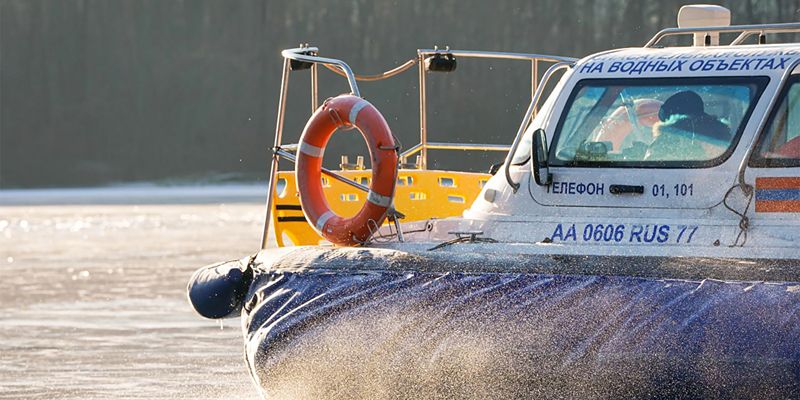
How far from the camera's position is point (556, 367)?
216 inches

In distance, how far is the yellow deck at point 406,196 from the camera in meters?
8.02

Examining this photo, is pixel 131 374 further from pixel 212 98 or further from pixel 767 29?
pixel 212 98

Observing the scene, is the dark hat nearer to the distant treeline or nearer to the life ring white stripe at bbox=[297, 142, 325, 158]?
the life ring white stripe at bbox=[297, 142, 325, 158]

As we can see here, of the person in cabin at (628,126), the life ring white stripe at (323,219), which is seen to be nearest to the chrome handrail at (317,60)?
the life ring white stripe at (323,219)

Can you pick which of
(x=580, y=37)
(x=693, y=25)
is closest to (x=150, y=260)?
(x=693, y=25)

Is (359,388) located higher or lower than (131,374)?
higher

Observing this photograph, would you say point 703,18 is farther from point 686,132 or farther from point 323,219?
point 323,219

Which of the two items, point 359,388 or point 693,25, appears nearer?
point 359,388

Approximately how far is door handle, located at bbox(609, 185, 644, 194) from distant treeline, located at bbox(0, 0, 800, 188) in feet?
121

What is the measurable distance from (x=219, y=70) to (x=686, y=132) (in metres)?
44.9

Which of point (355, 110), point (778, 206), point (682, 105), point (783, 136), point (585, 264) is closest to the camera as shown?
point (585, 264)

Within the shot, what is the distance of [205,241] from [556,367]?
1094 cm

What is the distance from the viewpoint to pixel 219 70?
166ft

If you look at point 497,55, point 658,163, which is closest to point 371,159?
point 658,163
